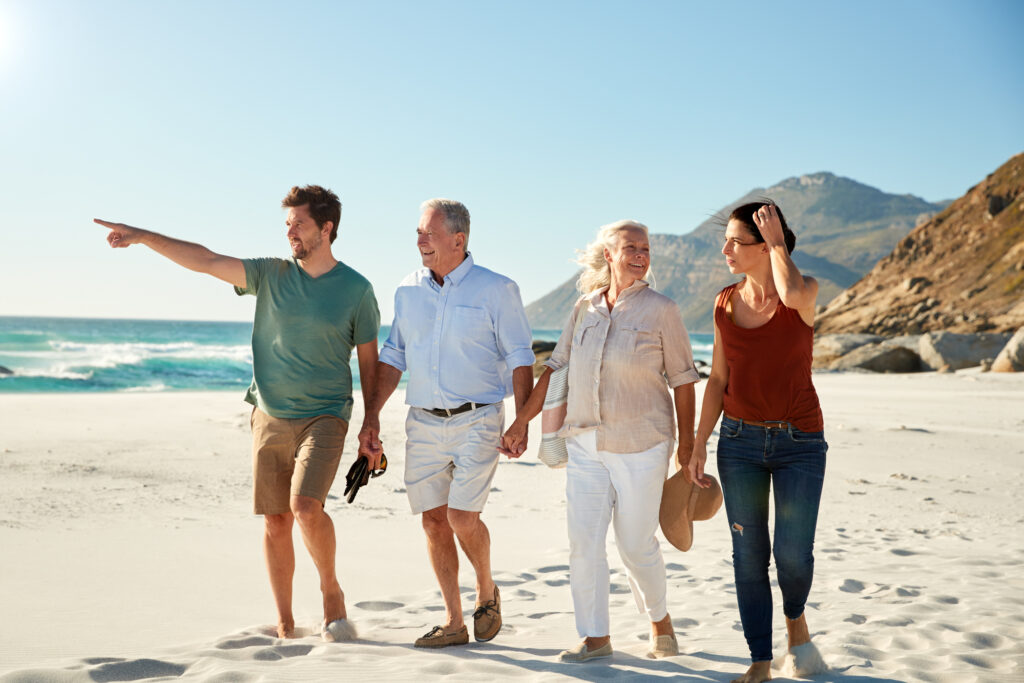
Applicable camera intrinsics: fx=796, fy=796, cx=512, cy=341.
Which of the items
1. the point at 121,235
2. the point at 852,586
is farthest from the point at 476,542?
the point at 852,586

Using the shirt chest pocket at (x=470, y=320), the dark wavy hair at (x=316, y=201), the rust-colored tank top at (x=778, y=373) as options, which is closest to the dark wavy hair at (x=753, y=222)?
the rust-colored tank top at (x=778, y=373)

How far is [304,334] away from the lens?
13.6 feet

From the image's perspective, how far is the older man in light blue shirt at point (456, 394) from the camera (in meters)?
4.04

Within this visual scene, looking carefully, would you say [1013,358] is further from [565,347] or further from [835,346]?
[565,347]

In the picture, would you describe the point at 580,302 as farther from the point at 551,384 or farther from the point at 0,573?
the point at 0,573

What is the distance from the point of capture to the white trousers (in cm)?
374

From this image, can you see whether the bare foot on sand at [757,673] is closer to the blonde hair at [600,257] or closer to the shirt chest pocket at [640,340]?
the shirt chest pocket at [640,340]

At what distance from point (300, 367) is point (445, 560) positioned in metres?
1.25

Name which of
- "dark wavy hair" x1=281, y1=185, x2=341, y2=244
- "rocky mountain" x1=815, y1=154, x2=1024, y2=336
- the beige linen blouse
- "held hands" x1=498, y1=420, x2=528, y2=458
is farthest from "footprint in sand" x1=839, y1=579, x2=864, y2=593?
"rocky mountain" x1=815, y1=154, x2=1024, y2=336

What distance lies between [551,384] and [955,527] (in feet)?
15.4

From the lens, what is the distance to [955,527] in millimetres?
6766

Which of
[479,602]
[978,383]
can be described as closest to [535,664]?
[479,602]

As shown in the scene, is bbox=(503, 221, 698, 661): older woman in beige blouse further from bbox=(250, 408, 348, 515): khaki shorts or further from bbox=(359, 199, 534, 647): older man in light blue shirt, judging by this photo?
bbox=(250, 408, 348, 515): khaki shorts

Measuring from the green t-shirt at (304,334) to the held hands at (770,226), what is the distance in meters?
2.06
